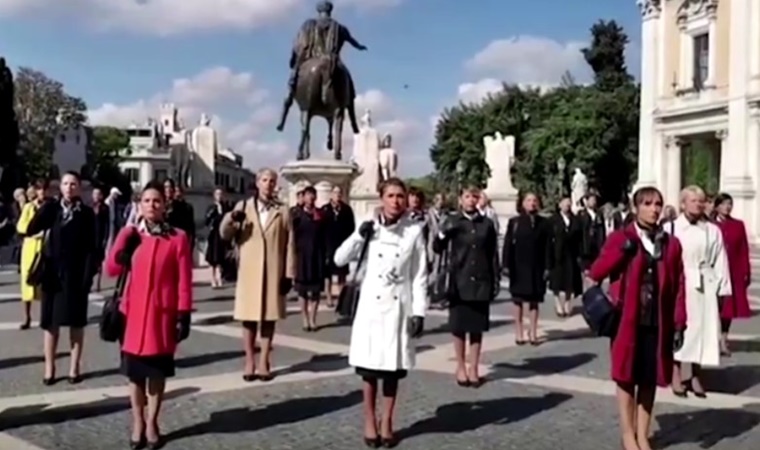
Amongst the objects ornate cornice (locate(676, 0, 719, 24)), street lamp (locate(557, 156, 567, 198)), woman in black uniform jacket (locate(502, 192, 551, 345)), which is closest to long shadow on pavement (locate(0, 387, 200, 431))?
woman in black uniform jacket (locate(502, 192, 551, 345))

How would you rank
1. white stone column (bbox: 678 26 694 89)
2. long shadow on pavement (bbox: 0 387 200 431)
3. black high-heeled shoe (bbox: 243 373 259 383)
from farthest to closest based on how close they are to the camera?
white stone column (bbox: 678 26 694 89) → black high-heeled shoe (bbox: 243 373 259 383) → long shadow on pavement (bbox: 0 387 200 431)

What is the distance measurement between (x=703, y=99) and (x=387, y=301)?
4016cm

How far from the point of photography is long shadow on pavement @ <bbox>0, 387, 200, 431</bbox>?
7.71 metres

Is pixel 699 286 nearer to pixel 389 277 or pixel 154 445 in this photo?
pixel 389 277

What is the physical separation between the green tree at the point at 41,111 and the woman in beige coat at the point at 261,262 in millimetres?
77002

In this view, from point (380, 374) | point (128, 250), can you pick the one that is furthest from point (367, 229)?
point (128, 250)

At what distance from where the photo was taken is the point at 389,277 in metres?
7.15

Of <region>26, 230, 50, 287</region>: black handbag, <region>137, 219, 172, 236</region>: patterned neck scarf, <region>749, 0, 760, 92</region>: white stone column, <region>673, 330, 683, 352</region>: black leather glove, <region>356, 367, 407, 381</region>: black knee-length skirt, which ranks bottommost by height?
<region>356, 367, 407, 381</region>: black knee-length skirt

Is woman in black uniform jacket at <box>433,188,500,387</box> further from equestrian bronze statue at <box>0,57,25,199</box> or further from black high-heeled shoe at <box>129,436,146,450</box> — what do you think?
equestrian bronze statue at <box>0,57,25,199</box>

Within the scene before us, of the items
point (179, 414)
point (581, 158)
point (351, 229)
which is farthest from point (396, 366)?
point (581, 158)

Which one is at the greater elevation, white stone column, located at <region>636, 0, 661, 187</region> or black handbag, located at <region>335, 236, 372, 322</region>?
white stone column, located at <region>636, 0, 661, 187</region>

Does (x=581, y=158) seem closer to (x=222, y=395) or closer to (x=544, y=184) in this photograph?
(x=544, y=184)

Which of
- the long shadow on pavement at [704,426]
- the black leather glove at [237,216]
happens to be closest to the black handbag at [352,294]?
the long shadow on pavement at [704,426]

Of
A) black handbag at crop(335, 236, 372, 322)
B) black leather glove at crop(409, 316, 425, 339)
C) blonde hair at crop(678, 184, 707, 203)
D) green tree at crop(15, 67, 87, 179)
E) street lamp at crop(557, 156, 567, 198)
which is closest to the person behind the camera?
black leather glove at crop(409, 316, 425, 339)
